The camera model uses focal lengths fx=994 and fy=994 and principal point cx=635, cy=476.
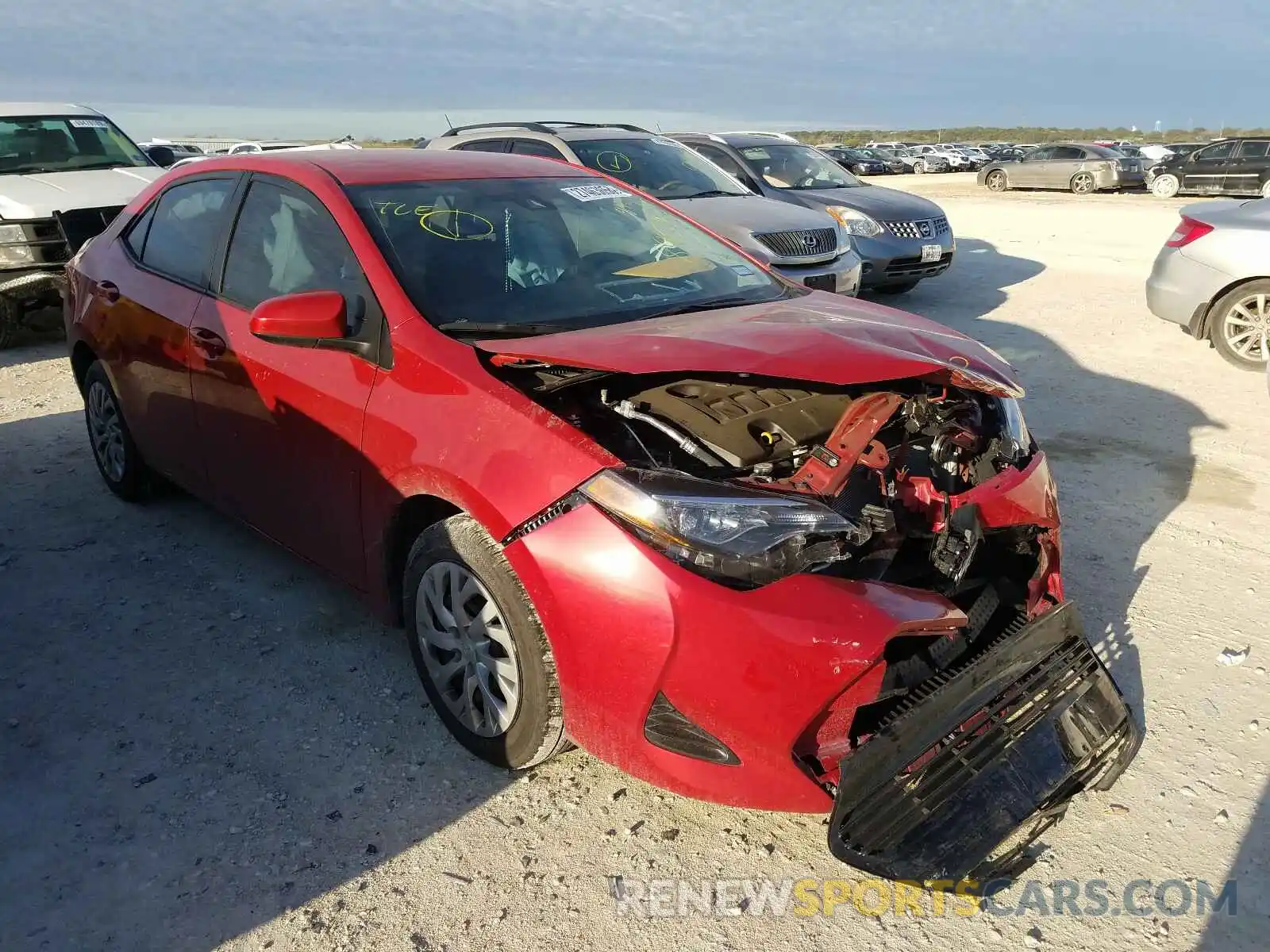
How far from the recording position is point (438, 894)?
2518 millimetres

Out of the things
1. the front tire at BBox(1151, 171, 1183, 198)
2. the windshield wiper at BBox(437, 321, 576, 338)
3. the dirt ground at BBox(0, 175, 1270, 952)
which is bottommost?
the front tire at BBox(1151, 171, 1183, 198)

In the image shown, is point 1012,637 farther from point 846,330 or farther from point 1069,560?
point 1069,560

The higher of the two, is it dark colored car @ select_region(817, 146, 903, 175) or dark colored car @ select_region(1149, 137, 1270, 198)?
dark colored car @ select_region(1149, 137, 1270, 198)

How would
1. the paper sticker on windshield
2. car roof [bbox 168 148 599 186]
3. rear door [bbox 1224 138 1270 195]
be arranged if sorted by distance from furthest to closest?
rear door [bbox 1224 138 1270 195] < the paper sticker on windshield < car roof [bbox 168 148 599 186]

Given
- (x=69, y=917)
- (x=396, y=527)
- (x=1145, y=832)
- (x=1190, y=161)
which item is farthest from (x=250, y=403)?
(x=1190, y=161)

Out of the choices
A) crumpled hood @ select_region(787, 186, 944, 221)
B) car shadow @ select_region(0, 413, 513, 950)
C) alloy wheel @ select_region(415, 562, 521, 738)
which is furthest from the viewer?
crumpled hood @ select_region(787, 186, 944, 221)

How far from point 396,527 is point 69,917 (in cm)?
130

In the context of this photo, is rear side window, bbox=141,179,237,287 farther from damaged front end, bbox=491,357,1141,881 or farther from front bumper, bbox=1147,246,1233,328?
front bumper, bbox=1147,246,1233,328

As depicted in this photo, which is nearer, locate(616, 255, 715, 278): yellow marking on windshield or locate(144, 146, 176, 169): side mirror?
locate(616, 255, 715, 278): yellow marking on windshield

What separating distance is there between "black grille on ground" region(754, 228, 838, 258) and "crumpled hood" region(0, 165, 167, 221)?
5011mm

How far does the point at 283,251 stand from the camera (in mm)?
3625

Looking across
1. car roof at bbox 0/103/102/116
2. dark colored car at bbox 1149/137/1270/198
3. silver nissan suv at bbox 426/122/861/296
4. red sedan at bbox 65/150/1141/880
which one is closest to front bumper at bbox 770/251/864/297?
silver nissan suv at bbox 426/122/861/296

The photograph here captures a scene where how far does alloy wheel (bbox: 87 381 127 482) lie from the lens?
15.9 ft

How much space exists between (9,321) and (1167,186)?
25.0 meters
